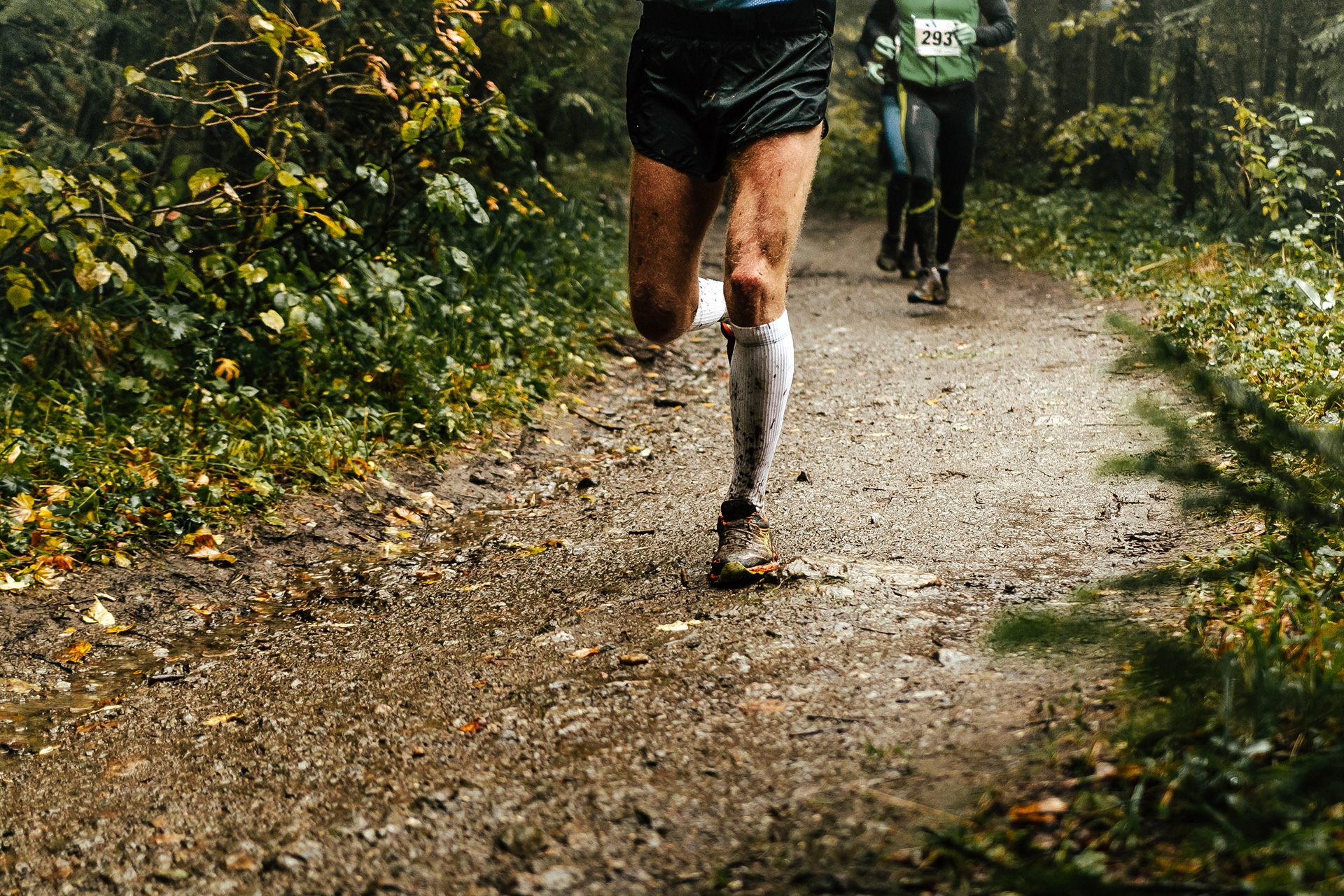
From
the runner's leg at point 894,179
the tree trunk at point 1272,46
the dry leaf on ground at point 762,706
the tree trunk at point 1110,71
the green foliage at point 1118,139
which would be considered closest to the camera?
the dry leaf on ground at point 762,706

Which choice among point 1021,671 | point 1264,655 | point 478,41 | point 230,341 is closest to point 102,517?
point 230,341

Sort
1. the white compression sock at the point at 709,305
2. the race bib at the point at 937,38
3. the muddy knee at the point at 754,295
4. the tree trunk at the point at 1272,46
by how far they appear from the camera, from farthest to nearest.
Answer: the tree trunk at the point at 1272,46 → the race bib at the point at 937,38 → the white compression sock at the point at 709,305 → the muddy knee at the point at 754,295

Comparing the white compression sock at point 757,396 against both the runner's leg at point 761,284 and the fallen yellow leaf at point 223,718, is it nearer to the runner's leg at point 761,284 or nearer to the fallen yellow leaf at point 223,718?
the runner's leg at point 761,284

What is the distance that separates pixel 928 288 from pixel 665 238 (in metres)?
5.05

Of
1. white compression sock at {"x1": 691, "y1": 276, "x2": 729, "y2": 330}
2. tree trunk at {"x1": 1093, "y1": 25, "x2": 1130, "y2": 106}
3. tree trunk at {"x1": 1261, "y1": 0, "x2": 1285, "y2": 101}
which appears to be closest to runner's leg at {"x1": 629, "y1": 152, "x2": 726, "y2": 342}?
white compression sock at {"x1": 691, "y1": 276, "x2": 729, "y2": 330}

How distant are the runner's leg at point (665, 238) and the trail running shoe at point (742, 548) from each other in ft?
2.21

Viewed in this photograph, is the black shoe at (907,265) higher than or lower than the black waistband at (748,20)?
lower

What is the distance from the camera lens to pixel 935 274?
24.6 feet

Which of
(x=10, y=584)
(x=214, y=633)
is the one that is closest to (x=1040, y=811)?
(x=214, y=633)

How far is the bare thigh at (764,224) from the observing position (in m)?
2.64

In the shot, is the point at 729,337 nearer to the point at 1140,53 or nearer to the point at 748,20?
the point at 748,20

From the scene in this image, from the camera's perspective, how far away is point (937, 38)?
22.7ft

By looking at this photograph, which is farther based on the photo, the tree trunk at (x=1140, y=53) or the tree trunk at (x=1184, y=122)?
the tree trunk at (x=1140, y=53)

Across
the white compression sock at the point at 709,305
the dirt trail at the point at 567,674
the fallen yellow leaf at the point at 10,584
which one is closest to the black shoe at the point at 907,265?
the dirt trail at the point at 567,674
